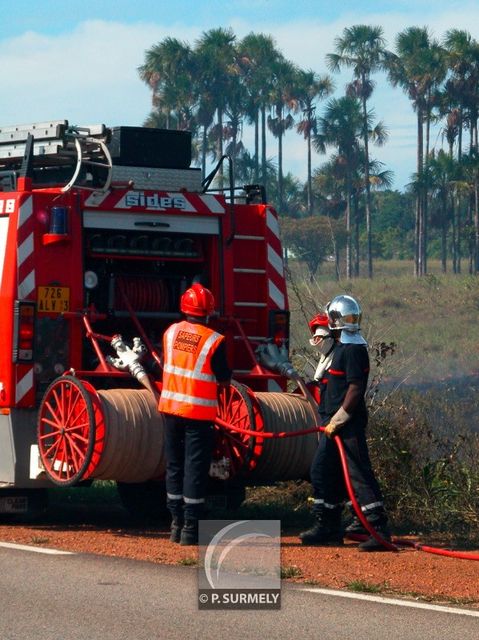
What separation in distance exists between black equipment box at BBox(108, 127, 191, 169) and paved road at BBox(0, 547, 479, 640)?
4241 mm

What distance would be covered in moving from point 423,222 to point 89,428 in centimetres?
5760

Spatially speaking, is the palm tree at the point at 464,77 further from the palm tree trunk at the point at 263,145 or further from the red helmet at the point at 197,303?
the red helmet at the point at 197,303

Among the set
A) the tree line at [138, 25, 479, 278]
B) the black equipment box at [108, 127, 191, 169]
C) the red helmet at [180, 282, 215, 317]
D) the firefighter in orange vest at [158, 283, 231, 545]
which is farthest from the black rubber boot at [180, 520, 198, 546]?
the tree line at [138, 25, 479, 278]

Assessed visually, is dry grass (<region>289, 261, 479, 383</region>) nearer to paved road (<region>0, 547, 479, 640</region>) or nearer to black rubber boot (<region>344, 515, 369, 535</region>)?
black rubber boot (<region>344, 515, 369, 535</region>)

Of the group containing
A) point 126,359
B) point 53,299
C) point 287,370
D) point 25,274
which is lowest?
point 287,370

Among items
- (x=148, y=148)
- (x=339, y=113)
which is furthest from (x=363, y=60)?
(x=148, y=148)

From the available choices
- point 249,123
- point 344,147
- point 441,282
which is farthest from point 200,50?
point 441,282

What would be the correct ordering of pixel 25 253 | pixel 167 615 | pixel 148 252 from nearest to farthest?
pixel 167 615 → pixel 25 253 → pixel 148 252

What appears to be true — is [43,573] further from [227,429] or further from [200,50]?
[200,50]

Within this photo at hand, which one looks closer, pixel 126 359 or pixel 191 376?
pixel 191 376

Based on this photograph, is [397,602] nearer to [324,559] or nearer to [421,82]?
[324,559]

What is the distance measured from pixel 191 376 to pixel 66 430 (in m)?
1.02

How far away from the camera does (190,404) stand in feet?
33.1

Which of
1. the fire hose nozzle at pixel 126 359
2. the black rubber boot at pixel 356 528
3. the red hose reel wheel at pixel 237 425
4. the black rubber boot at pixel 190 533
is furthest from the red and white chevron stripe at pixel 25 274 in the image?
the black rubber boot at pixel 356 528
